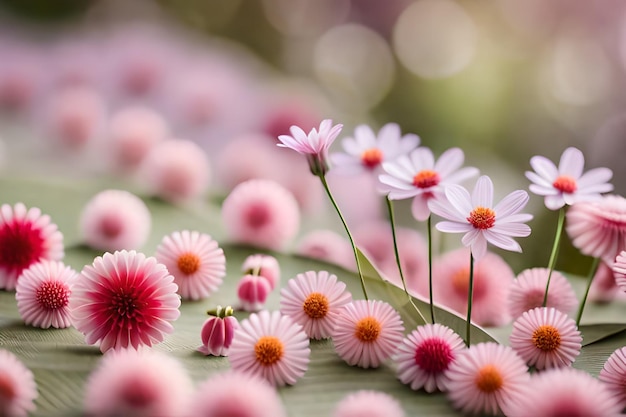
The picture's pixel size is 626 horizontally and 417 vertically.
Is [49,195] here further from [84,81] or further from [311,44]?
[311,44]

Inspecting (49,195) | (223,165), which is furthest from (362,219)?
(49,195)

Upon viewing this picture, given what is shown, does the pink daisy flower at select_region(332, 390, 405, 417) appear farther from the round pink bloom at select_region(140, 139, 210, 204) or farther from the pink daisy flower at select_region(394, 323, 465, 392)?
the round pink bloom at select_region(140, 139, 210, 204)

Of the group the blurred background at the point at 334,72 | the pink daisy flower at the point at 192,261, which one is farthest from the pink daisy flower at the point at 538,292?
the blurred background at the point at 334,72

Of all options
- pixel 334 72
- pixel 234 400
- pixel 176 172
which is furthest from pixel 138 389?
pixel 334 72

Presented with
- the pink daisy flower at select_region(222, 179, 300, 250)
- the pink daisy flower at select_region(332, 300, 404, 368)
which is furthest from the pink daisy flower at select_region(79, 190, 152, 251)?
the pink daisy flower at select_region(332, 300, 404, 368)

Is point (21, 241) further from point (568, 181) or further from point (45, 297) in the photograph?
point (568, 181)

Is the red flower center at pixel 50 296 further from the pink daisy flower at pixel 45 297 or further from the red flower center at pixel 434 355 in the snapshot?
the red flower center at pixel 434 355
